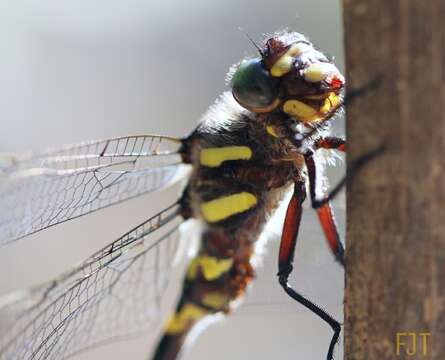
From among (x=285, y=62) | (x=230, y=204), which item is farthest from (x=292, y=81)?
(x=230, y=204)

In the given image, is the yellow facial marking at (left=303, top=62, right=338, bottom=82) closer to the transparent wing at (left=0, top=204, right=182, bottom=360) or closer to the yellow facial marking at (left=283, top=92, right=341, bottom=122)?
the yellow facial marking at (left=283, top=92, right=341, bottom=122)

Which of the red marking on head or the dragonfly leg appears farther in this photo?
the dragonfly leg

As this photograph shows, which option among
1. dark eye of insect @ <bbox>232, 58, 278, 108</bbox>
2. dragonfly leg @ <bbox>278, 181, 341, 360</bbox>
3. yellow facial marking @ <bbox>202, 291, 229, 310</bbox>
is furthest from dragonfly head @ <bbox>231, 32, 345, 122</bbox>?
yellow facial marking @ <bbox>202, 291, 229, 310</bbox>

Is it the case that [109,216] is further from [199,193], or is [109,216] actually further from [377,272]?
[377,272]

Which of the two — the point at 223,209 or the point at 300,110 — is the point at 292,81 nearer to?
the point at 300,110

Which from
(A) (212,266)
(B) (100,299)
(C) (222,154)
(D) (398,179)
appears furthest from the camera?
(B) (100,299)

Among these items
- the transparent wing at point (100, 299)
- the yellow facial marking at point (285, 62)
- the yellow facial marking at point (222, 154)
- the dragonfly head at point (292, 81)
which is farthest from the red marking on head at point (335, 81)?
the transparent wing at point (100, 299)

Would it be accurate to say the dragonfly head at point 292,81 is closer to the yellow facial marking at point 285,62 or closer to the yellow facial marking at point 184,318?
the yellow facial marking at point 285,62
